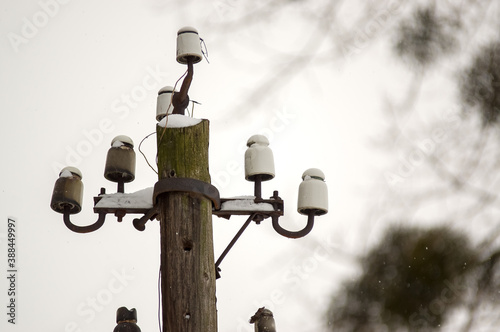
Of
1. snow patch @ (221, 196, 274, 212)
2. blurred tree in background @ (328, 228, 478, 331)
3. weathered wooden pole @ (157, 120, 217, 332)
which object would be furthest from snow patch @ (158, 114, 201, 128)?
blurred tree in background @ (328, 228, 478, 331)

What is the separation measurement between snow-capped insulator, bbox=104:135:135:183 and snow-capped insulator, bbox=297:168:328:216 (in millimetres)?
1029

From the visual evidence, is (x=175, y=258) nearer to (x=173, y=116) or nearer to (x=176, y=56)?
(x=173, y=116)

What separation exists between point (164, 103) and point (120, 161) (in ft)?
1.51

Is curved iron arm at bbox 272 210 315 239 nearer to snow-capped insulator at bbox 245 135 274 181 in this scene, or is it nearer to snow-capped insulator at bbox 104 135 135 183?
snow-capped insulator at bbox 245 135 274 181

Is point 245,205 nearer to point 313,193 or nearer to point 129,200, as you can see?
point 313,193

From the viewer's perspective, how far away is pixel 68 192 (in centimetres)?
397

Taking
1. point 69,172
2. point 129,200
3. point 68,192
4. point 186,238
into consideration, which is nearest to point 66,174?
point 69,172

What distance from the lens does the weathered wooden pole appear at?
334cm

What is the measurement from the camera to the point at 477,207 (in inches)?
205

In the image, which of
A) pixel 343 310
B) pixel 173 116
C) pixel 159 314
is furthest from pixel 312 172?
pixel 343 310

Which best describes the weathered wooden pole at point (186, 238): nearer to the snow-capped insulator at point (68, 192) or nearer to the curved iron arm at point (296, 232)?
the curved iron arm at point (296, 232)

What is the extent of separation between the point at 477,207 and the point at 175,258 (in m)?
2.73

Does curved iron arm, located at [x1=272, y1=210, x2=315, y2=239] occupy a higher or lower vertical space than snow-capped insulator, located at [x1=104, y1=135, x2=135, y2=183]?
lower

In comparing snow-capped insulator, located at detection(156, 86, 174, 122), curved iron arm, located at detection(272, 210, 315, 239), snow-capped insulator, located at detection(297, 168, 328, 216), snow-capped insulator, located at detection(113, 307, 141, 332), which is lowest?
snow-capped insulator, located at detection(113, 307, 141, 332)
